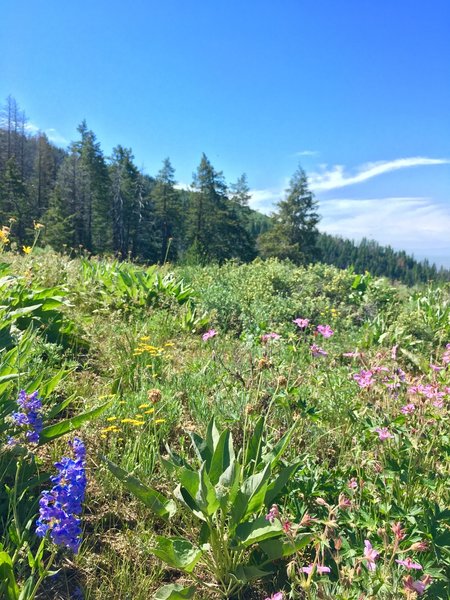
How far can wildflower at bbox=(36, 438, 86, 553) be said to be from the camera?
3.68 feet

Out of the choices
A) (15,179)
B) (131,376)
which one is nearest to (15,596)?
(131,376)

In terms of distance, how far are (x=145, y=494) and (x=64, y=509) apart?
524 mm

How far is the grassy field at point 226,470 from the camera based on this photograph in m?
1.42

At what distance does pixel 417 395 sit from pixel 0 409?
2.00 meters

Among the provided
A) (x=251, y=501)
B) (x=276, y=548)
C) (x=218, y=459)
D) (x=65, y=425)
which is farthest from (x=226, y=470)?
(x=65, y=425)

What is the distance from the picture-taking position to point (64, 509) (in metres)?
1.16

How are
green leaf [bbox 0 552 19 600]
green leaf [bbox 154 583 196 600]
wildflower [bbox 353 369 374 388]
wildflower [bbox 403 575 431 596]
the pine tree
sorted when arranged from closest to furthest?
wildflower [bbox 403 575 431 596], green leaf [bbox 0 552 19 600], green leaf [bbox 154 583 196 600], wildflower [bbox 353 369 374 388], the pine tree

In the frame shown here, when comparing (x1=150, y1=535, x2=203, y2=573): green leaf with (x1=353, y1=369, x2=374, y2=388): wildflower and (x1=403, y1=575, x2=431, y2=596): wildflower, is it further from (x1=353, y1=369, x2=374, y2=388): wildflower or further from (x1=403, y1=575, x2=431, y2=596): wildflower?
(x1=353, y1=369, x2=374, y2=388): wildflower

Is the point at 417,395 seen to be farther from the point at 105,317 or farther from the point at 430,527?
the point at 105,317

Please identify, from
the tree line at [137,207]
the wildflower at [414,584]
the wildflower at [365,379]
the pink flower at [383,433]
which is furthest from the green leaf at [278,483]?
the tree line at [137,207]

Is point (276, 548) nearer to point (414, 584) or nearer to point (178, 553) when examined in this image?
point (178, 553)

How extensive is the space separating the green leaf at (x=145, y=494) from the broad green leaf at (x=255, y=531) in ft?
1.05

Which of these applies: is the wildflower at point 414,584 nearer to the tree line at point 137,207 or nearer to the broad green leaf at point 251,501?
the broad green leaf at point 251,501

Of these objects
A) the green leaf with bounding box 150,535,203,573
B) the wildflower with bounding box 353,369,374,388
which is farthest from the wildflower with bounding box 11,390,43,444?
the wildflower with bounding box 353,369,374,388
